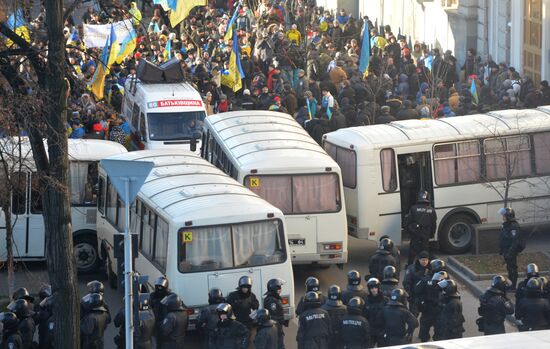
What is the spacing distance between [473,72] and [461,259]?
45.6 ft

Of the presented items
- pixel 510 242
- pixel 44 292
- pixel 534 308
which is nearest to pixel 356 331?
pixel 534 308

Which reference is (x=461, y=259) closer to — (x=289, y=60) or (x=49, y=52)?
(x=49, y=52)

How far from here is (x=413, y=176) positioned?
24.2 m

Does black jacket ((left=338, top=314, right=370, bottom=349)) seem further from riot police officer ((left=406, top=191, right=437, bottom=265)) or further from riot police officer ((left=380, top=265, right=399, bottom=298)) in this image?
riot police officer ((left=406, top=191, right=437, bottom=265))

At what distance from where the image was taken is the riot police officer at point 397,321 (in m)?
17.4

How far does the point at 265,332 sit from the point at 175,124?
12.6m

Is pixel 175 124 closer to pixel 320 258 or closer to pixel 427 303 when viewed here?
pixel 320 258

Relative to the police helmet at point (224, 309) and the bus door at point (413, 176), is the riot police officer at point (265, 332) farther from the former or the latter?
the bus door at point (413, 176)

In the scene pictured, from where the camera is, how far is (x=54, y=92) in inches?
650

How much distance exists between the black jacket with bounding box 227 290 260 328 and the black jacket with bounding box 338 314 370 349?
158 centimetres

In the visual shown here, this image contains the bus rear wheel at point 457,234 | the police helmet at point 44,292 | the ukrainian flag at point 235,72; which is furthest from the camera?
the ukrainian flag at point 235,72

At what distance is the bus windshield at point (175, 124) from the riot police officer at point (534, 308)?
12.0m

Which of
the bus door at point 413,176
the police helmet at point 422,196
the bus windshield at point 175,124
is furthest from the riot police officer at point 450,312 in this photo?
the bus windshield at point 175,124

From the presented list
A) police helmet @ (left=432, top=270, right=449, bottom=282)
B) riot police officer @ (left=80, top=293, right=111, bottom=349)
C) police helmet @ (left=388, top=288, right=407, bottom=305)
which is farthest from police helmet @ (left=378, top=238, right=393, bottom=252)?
riot police officer @ (left=80, top=293, right=111, bottom=349)
